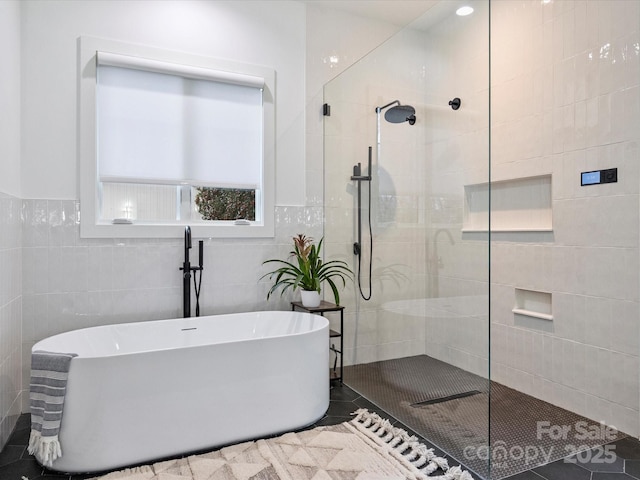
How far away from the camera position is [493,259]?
11.3 ft

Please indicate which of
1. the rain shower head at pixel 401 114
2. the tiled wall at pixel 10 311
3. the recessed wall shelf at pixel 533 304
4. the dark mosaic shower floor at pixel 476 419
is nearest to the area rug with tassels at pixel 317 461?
the dark mosaic shower floor at pixel 476 419

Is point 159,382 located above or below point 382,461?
above

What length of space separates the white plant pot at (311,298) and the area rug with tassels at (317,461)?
39.0 inches

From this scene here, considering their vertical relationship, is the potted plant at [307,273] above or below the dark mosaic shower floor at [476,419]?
above

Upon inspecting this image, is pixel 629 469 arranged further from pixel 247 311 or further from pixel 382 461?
pixel 247 311

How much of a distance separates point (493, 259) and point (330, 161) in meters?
1.49

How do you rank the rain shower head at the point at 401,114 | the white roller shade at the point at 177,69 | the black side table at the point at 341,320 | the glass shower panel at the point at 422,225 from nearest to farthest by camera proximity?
the glass shower panel at the point at 422,225
the rain shower head at the point at 401,114
the white roller shade at the point at 177,69
the black side table at the point at 341,320

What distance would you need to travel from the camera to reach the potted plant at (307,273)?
332 centimetres

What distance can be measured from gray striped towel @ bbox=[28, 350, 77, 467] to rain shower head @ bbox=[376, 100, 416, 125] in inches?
87.3

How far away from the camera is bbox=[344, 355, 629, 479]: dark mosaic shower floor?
7.14ft

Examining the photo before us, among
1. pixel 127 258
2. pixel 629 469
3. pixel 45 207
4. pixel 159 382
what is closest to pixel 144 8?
pixel 45 207
